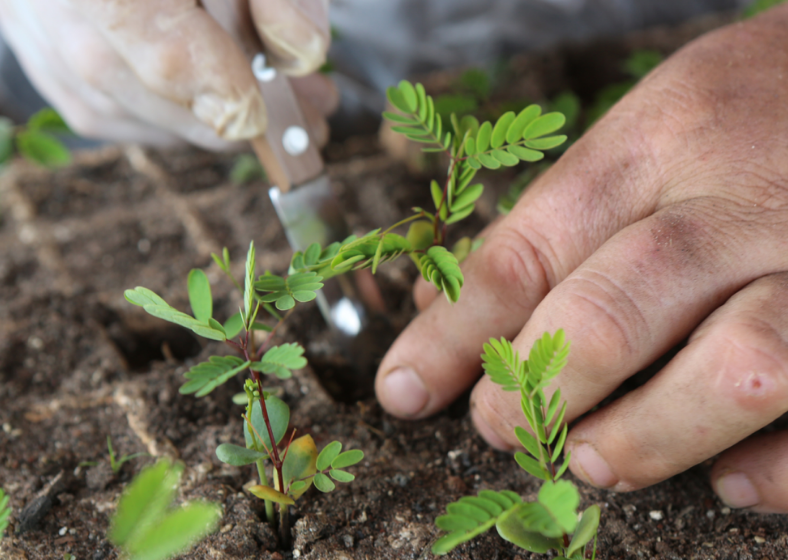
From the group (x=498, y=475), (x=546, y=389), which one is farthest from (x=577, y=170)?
(x=498, y=475)

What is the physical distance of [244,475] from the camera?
3.22 feet

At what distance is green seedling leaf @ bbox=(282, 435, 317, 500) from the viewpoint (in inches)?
33.0

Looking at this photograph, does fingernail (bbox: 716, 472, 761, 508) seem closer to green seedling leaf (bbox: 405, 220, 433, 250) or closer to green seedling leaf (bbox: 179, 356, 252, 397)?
green seedling leaf (bbox: 405, 220, 433, 250)

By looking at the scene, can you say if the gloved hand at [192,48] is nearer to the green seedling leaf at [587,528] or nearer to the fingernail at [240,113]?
the fingernail at [240,113]

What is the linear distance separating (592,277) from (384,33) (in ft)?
6.14

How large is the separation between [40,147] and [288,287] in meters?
1.24

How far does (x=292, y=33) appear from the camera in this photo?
3.54 ft

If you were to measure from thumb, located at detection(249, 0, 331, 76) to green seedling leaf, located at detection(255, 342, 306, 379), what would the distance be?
633 mm

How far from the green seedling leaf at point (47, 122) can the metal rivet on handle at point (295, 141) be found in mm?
974

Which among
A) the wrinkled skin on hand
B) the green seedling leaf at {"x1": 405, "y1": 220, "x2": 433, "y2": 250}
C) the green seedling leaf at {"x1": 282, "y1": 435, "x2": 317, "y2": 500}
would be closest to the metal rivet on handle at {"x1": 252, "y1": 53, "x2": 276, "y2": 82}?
the green seedling leaf at {"x1": 405, "y1": 220, "x2": 433, "y2": 250}

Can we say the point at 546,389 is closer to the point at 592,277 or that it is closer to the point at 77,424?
the point at 592,277

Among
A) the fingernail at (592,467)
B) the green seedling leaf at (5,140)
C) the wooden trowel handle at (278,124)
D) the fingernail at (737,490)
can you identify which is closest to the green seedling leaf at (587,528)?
the fingernail at (592,467)

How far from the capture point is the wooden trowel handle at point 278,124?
3.67 ft

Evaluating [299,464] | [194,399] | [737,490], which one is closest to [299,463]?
[299,464]
